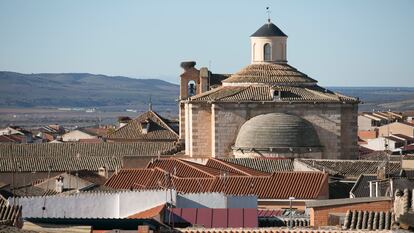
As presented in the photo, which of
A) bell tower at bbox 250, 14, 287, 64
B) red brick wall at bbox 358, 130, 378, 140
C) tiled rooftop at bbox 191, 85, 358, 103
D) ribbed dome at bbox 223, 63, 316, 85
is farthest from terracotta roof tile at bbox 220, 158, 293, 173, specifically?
red brick wall at bbox 358, 130, 378, 140

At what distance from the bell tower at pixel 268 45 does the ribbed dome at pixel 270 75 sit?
0.84 feet

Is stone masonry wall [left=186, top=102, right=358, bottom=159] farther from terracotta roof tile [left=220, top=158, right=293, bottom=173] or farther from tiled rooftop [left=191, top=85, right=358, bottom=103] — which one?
terracotta roof tile [left=220, top=158, right=293, bottom=173]

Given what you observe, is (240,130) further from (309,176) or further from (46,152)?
(309,176)

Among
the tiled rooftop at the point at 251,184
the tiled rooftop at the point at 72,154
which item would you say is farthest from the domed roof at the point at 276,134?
the tiled rooftop at the point at 251,184

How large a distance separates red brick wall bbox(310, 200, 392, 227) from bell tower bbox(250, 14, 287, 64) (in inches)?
1266

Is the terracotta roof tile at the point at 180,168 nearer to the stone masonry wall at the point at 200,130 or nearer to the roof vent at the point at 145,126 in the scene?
the stone masonry wall at the point at 200,130

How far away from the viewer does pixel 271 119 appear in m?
64.1

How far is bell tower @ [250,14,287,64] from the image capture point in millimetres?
69125

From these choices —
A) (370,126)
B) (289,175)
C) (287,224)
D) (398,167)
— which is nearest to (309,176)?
(289,175)

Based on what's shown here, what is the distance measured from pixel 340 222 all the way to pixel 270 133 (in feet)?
96.7

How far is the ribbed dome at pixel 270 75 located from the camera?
221ft

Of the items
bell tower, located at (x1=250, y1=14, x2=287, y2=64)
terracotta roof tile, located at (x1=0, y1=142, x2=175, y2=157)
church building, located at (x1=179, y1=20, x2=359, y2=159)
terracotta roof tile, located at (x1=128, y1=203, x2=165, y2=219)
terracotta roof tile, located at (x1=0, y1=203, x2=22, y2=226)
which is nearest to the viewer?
terracotta roof tile, located at (x1=0, y1=203, x2=22, y2=226)

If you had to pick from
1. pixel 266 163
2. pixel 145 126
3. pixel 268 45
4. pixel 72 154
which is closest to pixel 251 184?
pixel 266 163

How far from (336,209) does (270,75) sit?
3155 cm
